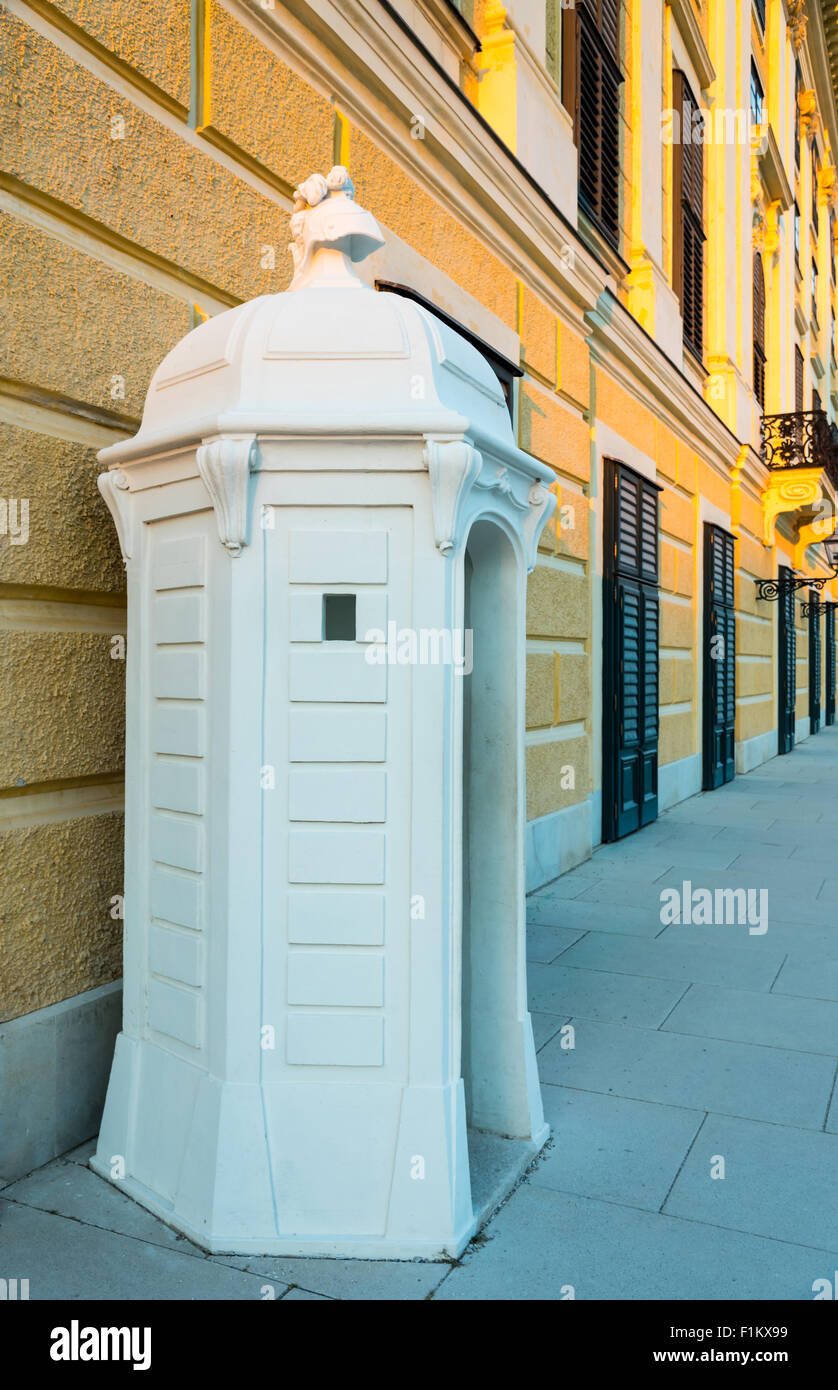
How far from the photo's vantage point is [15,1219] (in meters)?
2.73

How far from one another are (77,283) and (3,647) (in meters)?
1.17

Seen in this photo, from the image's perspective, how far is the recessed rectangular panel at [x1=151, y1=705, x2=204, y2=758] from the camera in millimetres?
2825

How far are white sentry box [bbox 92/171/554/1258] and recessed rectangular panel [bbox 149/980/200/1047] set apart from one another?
0.01 metres

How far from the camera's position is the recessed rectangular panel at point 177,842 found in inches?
111

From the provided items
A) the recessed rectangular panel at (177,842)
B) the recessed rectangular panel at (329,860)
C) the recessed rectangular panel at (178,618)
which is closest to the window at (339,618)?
the recessed rectangular panel at (178,618)

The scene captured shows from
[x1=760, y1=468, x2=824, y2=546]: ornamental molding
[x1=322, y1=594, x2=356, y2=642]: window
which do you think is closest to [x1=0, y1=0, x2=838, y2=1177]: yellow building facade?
[x1=322, y1=594, x2=356, y2=642]: window

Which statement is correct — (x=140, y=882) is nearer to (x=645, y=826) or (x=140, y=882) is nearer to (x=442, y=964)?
(x=442, y=964)

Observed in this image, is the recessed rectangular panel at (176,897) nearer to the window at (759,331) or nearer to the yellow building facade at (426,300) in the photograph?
the yellow building facade at (426,300)

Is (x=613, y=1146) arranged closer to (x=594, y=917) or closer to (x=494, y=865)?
(x=494, y=865)

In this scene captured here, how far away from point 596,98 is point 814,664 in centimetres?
1887

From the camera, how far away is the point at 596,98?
833 cm

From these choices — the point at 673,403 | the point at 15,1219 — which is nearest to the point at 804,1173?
the point at 15,1219

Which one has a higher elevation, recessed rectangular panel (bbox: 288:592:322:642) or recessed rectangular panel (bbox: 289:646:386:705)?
recessed rectangular panel (bbox: 288:592:322:642)

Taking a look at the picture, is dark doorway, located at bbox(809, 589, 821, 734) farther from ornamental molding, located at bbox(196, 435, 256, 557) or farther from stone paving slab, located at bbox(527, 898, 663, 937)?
ornamental molding, located at bbox(196, 435, 256, 557)
